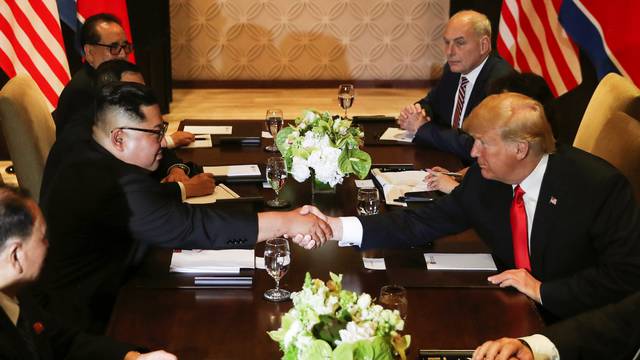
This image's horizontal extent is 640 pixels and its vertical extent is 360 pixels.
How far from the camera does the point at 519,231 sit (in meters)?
2.86

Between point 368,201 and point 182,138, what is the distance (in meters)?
1.33

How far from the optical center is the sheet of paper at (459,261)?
271 centimetres

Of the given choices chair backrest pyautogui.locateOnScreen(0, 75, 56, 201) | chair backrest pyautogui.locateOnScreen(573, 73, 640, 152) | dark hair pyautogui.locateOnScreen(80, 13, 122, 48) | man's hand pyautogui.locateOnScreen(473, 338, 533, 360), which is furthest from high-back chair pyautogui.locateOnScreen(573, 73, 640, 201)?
dark hair pyautogui.locateOnScreen(80, 13, 122, 48)

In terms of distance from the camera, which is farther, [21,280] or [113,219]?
[113,219]

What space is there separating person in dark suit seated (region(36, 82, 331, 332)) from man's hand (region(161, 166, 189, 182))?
0.76m

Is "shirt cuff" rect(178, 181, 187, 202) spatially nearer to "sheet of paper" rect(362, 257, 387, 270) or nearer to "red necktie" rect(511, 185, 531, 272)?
"sheet of paper" rect(362, 257, 387, 270)

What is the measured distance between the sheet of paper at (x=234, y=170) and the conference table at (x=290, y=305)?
83 cm

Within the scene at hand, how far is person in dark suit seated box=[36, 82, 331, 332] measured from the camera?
271cm

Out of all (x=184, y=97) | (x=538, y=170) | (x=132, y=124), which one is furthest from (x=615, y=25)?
(x=184, y=97)

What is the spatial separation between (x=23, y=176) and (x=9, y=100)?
0.36 m

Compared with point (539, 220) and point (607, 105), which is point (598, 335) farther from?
point (607, 105)

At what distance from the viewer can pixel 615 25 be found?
5.02 meters

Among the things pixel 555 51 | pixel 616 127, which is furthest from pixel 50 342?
pixel 555 51

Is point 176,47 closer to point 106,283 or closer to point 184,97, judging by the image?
point 184,97
